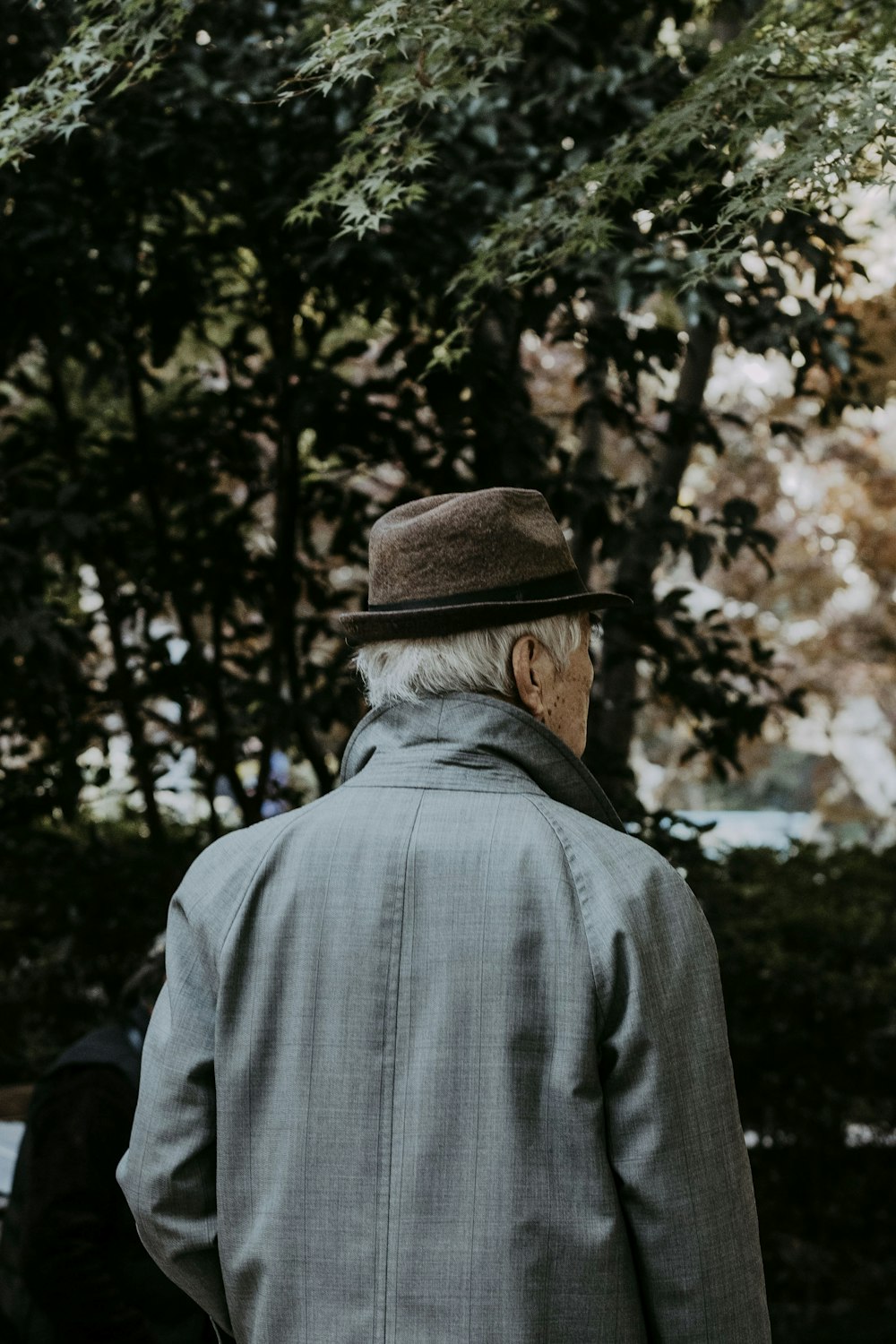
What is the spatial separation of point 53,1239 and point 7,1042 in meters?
2.74

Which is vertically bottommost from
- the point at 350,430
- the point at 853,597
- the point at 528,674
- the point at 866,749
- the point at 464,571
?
the point at 866,749

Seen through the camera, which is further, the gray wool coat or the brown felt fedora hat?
the brown felt fedora hat

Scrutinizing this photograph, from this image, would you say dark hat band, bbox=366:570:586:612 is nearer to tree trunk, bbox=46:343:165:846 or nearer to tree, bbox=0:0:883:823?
tree, bbox=0:0:883:823

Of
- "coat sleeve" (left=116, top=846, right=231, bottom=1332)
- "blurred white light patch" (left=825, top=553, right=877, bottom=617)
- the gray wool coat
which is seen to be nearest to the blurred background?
the gray wool coat

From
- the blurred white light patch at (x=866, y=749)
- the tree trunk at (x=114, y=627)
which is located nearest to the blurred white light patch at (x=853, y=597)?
the blurred white light patch at (x=866, y=749)

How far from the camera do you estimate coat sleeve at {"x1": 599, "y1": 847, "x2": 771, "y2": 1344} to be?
4.56 feet

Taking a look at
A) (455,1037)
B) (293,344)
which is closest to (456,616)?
(455,1037)

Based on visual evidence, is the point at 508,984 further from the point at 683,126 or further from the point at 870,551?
the point at 870,551

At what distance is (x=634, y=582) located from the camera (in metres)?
3.82

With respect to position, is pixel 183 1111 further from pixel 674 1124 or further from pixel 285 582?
pixel 285 582

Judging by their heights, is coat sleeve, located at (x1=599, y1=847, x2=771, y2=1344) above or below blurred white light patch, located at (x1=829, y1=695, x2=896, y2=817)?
above

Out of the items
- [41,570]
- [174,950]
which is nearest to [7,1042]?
[41,570]

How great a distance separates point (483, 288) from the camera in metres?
3.24

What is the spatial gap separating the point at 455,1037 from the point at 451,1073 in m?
0.04
